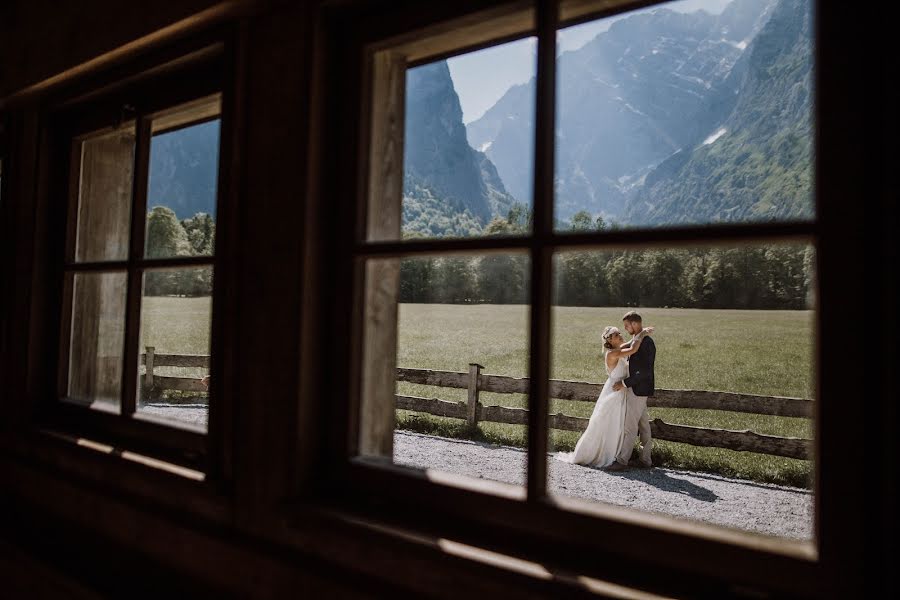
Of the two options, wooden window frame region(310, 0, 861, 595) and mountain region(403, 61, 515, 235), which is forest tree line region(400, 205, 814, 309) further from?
wooden window frame region(310, 0, 861, 595)

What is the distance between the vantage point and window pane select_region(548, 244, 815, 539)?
6.18 metres

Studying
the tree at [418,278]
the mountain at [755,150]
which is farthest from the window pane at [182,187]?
the tree at [418,278]

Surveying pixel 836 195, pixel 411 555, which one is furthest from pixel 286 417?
pixel 836 195

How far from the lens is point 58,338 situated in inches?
65.1

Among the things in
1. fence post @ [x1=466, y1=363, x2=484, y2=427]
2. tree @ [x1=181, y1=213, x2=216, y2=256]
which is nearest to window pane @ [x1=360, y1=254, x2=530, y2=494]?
fence post @ [x1=466, y1=363, x2=484, y2=427]

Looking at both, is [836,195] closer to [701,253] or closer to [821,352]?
[821,352]

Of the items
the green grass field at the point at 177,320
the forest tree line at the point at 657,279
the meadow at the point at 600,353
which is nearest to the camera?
the green grass field at the point at 177,320

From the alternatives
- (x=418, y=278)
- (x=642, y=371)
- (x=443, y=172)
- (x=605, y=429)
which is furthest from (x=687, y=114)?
(x=443, y=172)

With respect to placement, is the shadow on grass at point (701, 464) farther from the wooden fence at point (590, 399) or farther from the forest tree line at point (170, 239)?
the forest tree line at point (170, 239)

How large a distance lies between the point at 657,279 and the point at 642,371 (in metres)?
A: 5.21

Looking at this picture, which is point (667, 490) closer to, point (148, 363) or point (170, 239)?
point (148, 363)

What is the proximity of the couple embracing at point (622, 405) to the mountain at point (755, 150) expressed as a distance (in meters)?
1.42

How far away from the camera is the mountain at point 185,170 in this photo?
1649 millimetres

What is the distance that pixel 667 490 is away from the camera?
6750 mm
